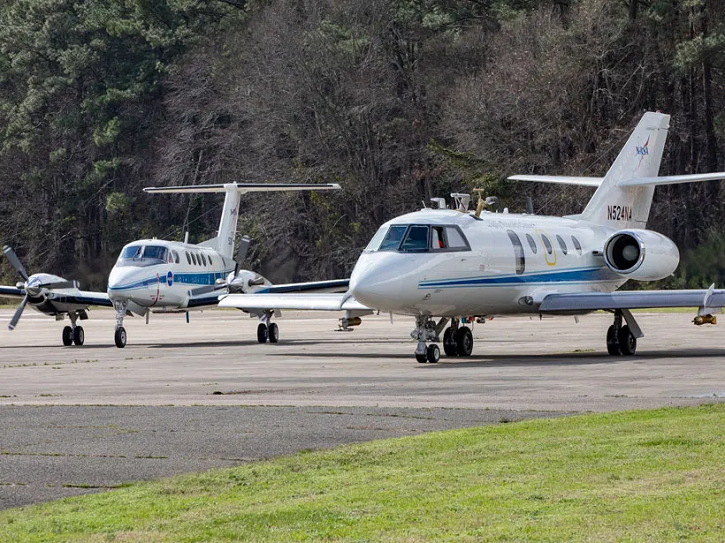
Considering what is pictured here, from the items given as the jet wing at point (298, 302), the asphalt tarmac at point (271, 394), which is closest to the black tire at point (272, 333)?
the asphalt tarmac at point (271, 394)

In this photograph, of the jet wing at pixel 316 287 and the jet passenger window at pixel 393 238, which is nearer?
the jet passenger window at pixel 393 238

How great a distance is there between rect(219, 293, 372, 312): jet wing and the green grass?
12647mm

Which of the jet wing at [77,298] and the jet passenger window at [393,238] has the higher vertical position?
the jet passenger window at [393,238]

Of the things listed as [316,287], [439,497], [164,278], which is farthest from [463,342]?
[439,497]

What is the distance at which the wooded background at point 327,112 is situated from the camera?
53.7 metres

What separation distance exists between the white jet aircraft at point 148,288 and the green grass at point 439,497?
19918 mm

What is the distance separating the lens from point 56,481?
28.8 ft

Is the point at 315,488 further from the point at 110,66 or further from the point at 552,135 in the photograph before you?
the point at 110,66

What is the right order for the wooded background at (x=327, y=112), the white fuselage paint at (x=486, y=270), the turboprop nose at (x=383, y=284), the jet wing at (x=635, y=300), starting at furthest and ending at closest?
the wooded background at (x=327, y=112) < the jet wing at (x=635, y=300) < the white fuselage paint at (x=486, y=270) < the turboprop nose at (x=383, y=284)

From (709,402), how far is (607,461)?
475 centimetres

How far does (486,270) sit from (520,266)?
3.74ft

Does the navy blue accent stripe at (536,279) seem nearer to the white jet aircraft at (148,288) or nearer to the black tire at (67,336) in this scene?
the white jet aircraft at (148,288)

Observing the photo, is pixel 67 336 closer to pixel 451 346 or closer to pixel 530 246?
pixel 451 346

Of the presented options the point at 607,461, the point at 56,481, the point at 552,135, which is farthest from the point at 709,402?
the point at 552,135
